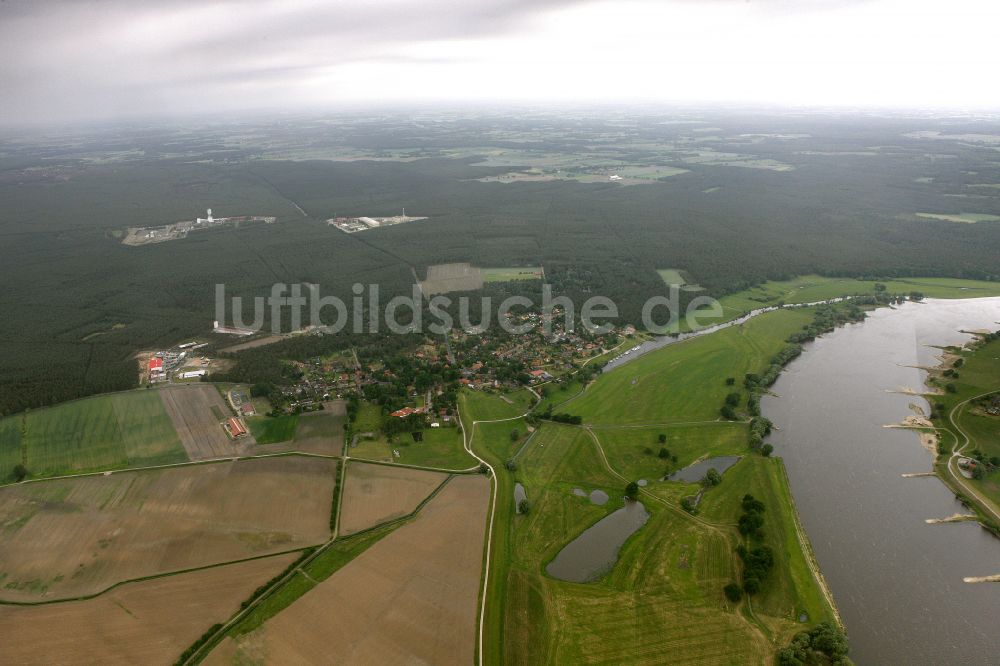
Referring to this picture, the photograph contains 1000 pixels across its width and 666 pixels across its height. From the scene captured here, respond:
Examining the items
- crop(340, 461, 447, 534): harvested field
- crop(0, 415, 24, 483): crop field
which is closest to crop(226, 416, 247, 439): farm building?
crop(340, 461, 447, 534): harvested field

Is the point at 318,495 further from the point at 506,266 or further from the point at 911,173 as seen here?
the point at 911,173

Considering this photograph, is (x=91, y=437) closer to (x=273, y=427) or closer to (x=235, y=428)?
(x=235, y=428)

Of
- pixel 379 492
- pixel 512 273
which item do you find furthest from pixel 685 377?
pixel 512 273

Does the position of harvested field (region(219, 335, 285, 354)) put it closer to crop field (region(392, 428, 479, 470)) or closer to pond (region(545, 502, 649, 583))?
crop field (region(392, 428, 479, 470))

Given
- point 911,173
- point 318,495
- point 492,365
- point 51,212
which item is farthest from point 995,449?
point 51,212

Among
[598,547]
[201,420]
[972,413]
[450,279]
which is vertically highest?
[450,279]

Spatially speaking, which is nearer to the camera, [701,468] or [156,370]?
[701,468]

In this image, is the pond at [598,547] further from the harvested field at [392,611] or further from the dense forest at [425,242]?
the dense forest at [425,242]
